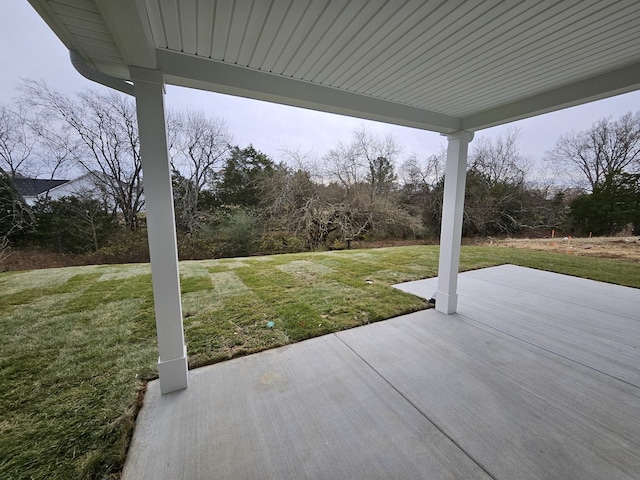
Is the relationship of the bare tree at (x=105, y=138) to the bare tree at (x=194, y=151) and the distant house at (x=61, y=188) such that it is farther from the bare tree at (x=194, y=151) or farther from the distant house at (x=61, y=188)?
the bare tree at (x=194, y=151)

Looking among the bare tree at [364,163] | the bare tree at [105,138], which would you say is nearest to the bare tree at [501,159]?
the bare tree at [364,163]

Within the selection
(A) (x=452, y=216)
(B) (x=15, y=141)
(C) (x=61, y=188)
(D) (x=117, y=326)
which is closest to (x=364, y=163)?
(A) (x=452, y=216)

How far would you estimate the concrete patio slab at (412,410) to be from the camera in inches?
50.7

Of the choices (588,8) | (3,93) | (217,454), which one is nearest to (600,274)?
(588,8)

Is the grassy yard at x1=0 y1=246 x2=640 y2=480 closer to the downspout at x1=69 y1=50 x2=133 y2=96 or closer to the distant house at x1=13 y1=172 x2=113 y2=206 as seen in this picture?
the downspout at x1=69 y1=50 x2=133 y2=96

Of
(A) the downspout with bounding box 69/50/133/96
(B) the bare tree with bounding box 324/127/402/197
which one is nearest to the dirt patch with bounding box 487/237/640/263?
(B) the bare tree with bounding box 324/127/402/197

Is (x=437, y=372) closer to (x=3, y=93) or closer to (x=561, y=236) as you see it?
(x=3, y=93)

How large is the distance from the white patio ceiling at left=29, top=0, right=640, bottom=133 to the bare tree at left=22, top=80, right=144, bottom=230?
24.3 feet

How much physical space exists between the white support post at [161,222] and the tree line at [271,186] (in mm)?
5166

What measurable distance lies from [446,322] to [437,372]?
3.31 ft

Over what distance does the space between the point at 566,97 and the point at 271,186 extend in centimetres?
740

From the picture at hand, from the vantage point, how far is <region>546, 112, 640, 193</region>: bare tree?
902 cm

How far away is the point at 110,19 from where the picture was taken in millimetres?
1087

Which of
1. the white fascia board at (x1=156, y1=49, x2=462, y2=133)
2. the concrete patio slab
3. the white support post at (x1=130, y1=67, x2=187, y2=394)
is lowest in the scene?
the concrete patio slab
